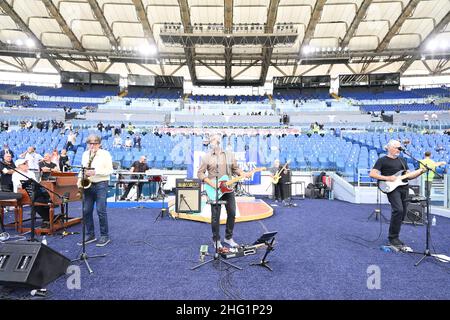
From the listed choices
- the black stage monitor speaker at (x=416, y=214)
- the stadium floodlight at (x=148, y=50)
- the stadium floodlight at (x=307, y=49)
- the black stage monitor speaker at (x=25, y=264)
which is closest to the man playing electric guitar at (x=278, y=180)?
the black stage monitor speaker at (x=416, y=214)

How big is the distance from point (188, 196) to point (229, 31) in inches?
762

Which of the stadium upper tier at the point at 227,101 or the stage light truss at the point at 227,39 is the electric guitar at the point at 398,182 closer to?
the stage light truss at the point at 227,39

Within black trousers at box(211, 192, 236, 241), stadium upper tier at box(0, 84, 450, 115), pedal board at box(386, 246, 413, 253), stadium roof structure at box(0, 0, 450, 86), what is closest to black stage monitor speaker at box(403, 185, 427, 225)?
pedal board at box(386, 246, 413, 253)

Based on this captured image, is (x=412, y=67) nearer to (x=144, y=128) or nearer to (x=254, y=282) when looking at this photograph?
(x=144, y=128)

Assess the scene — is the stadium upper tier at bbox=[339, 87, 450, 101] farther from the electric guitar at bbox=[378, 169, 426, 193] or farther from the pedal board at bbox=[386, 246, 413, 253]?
the pedal board at bbox=[386, 246, 413, 253]

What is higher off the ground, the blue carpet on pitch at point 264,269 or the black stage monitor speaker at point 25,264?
the black stage monitor speaker at point 25,264

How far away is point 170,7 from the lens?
→ 73.1ft

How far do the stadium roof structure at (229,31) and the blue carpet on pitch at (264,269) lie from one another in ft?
62.9

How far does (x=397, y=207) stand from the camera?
461 cm

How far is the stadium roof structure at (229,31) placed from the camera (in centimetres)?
2177

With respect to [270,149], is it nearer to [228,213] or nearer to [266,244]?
[228,213]

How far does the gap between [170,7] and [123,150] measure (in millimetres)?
14042
